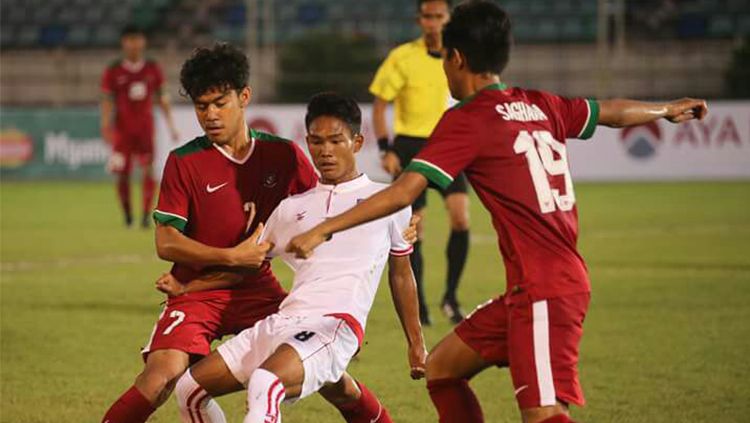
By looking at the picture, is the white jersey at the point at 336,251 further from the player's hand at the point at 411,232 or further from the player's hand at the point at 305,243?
the player's hand at the point at 305,243

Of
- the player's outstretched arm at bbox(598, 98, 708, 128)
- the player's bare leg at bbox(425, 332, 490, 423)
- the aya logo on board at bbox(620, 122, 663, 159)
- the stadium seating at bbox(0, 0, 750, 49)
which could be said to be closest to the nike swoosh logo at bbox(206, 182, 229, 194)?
the player's bare leg at bbox(425, 332, 490, 423)

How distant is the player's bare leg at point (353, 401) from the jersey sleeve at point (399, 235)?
22.3 inches

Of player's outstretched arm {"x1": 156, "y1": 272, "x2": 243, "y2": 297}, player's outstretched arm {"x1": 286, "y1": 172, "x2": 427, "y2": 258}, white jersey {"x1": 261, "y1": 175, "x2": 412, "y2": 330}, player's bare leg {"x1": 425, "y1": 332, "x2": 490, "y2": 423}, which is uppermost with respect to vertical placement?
player's outstretched arm {"x1": 286, "y1": 172, "x2": 427, "y2": 258}

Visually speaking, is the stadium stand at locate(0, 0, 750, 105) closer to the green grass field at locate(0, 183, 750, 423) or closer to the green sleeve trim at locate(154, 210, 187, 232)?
the green grass field at locate(0, 183, 750, 423)

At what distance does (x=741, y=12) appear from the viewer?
31031 mm

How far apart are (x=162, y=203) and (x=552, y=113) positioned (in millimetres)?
1739

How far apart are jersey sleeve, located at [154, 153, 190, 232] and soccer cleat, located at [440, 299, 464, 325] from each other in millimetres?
4521

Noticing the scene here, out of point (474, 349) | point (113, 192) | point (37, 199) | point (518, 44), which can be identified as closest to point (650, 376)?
point (474, 349)

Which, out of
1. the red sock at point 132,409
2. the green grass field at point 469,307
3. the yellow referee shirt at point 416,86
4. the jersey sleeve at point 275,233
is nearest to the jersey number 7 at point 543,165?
the jersey sleeve at point 275,233

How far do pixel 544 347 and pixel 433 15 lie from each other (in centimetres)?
554

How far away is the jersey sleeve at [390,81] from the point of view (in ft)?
33.2

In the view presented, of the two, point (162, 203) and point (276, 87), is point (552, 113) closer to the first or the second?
point (162, 203)

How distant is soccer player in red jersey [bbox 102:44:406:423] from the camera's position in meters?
5.30

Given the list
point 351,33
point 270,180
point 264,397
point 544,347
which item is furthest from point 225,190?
point 351,33
